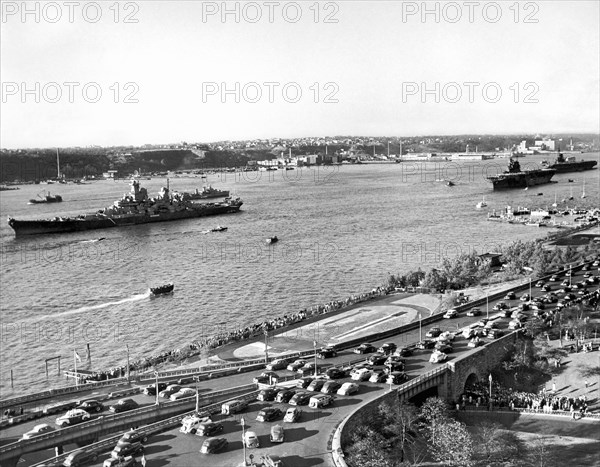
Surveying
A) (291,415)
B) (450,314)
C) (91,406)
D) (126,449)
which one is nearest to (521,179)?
(450,314)

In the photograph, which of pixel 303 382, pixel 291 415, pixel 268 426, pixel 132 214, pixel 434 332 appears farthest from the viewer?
pixel 132 214

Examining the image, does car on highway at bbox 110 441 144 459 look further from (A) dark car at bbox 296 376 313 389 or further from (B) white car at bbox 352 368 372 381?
(B) white car at bbox 352 368 372 381

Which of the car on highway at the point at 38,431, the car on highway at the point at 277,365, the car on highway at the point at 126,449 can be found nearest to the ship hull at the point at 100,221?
the car on highway at the point at 277,365

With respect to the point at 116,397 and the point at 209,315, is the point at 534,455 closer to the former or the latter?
the point at 116,397

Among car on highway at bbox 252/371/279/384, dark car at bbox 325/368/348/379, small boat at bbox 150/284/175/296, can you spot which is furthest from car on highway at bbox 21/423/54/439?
small boat at bbox 150/284/175/296

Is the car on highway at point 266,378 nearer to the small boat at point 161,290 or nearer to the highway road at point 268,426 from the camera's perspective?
the highway road at point 268,426

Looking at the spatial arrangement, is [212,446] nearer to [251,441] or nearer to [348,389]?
[251,441]

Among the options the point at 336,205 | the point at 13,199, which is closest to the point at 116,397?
the point at 336,205

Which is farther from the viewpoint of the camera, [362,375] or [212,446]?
[362,375]
